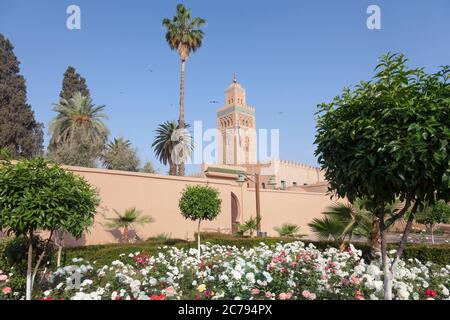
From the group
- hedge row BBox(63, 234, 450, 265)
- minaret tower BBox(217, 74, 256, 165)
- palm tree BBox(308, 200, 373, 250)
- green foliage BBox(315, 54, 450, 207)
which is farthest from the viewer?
minaret tower BBox(217, 74, 256, 165)

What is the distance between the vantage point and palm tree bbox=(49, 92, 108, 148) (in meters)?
28.0

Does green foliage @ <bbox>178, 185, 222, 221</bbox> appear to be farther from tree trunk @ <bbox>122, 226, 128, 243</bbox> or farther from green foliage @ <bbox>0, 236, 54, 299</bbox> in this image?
green foliage @ <bbox>0, 236, 54, 299</bbox>

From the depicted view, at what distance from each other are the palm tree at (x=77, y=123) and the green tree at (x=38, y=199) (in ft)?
79.9

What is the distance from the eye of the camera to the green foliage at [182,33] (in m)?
25.8

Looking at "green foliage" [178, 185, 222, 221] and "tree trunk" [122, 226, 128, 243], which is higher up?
"green foliage" [178, 185, 222, 221]

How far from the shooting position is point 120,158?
30.4 metres

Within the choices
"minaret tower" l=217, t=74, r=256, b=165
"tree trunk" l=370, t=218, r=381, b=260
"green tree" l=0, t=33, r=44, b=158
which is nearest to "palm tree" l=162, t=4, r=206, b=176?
"green tree" l=0, t=33, r=44, b=158

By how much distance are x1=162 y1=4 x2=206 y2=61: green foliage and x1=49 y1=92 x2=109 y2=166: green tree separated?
29.9ft

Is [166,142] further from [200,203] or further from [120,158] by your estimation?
[200,203]

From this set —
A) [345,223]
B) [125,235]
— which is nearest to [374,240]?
[345,223]

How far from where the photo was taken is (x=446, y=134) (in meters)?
3.35
